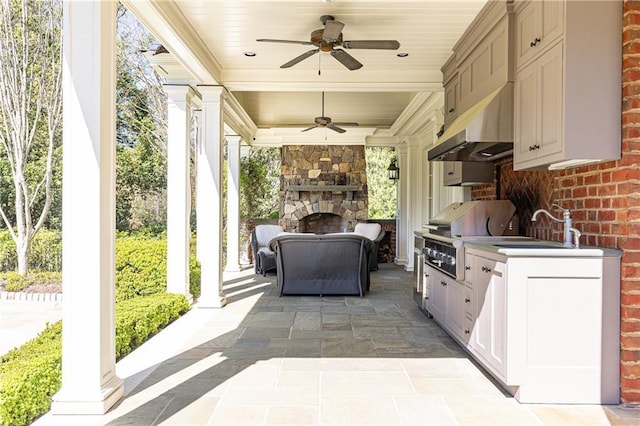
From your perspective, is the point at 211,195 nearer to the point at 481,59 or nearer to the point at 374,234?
the point at 481,59

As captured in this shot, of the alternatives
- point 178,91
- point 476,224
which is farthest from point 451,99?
point 178,91

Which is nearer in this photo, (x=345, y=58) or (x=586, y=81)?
(x=586, y=81)

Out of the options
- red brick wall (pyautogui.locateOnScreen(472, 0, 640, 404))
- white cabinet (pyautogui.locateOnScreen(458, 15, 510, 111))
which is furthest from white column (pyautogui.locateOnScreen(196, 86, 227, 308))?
red brick wall (pyautogui.locateOnScreen(472, 0, 640, 404))

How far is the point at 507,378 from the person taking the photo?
8.50 ft

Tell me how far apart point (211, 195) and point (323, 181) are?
4777 millimetres

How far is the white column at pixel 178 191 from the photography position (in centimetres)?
521

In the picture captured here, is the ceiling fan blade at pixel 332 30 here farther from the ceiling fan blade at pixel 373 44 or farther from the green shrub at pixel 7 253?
the green shrub at pixel 7 253

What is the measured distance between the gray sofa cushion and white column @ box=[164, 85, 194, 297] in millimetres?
1229

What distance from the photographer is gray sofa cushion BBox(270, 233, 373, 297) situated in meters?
5.67

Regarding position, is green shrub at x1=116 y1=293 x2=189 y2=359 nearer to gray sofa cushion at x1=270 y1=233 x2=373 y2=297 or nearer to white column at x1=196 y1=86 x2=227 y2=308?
white column at x1=196 y1=86 x2=227 y2=308

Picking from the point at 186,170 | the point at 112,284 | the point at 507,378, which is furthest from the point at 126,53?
the point at 507,378

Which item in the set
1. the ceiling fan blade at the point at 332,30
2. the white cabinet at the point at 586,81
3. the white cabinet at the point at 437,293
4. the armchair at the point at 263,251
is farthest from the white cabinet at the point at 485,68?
the armchair at the point at 263,251

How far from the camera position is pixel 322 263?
573 cm

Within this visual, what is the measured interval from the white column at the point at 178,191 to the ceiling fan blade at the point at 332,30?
231cm
